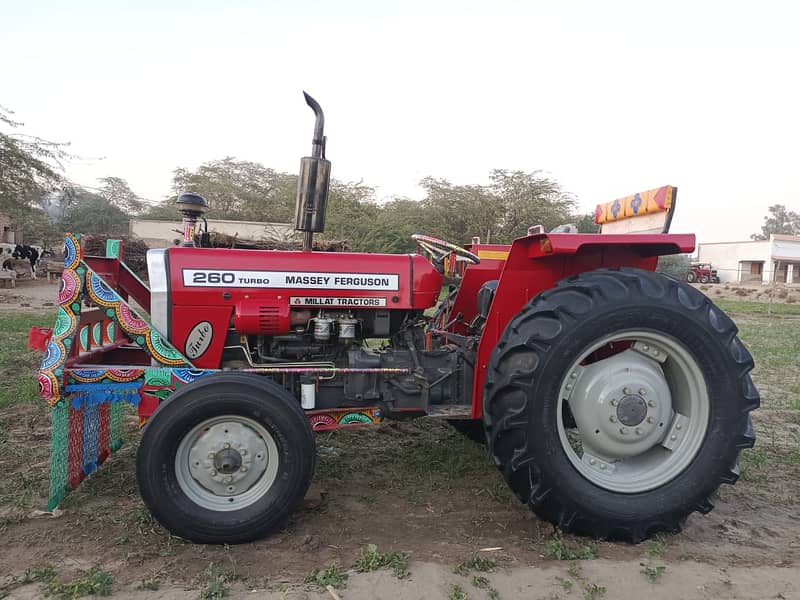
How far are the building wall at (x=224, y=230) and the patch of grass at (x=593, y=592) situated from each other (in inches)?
655

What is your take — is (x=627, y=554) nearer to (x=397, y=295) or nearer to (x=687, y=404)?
(x=687, y=404)

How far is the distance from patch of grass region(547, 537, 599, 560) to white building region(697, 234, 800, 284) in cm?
Result: 4631

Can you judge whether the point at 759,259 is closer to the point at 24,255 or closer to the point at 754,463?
the point at 24,255

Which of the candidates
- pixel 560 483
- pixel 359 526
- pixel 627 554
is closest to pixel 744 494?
pixel 627 554

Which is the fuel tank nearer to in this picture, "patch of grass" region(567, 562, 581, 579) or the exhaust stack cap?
the exhaust stack cap

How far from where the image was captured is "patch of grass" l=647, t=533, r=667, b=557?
2.64 m

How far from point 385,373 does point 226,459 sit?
0.95 meters

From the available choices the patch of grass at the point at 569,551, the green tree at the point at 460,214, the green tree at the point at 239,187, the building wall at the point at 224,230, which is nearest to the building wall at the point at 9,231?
the building wall at the point at 224,230

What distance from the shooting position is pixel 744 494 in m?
3.40

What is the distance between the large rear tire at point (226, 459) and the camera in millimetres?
2527

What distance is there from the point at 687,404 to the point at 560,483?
82cm

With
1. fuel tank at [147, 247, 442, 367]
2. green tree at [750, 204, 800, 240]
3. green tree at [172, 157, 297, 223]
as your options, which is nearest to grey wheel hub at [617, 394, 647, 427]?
fuel tank at [147, 247, 442, 367]

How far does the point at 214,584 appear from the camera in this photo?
2215mm

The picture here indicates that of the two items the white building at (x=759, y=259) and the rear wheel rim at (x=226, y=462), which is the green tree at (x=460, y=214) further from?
the white building at (x=759, y=259)
